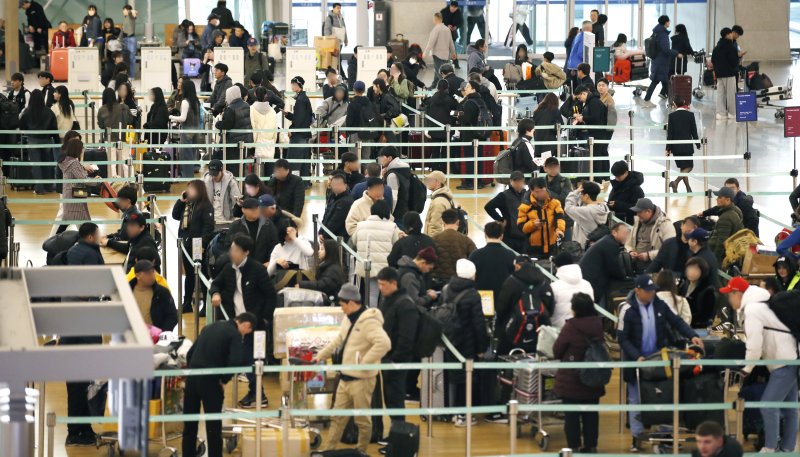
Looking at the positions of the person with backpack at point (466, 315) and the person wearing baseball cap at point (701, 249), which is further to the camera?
the person wearing baseball cap at point (701, 249)

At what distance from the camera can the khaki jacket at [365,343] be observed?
1005cm

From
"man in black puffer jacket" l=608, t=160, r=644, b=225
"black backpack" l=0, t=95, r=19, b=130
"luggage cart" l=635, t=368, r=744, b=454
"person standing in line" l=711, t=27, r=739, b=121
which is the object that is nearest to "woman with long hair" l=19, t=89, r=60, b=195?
"black backpack" l=0, t=95, r=19, b=130

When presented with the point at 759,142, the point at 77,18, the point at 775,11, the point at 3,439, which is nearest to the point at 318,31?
the point at 77,18

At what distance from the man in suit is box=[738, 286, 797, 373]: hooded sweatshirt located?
12.6ft

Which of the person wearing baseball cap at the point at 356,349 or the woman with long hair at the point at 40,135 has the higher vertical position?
the woman with long hair at the point at 40,135

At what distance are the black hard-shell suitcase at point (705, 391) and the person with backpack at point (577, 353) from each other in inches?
25.7

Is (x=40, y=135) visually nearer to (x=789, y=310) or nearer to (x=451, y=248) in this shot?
(x=451, y=248)

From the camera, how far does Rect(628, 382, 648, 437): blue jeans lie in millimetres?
10617

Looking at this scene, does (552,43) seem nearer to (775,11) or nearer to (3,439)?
(775,11)

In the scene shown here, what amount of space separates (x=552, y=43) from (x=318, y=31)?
656 centimetres

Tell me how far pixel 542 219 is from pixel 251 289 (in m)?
3.65

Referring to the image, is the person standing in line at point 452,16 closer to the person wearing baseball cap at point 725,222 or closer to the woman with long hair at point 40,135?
the woman with long hair at point 40,135

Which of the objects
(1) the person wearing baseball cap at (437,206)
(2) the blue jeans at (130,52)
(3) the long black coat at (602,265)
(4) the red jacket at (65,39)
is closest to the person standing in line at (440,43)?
(2) the blue jeans at (130,52)

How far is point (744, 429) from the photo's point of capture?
10977mm
